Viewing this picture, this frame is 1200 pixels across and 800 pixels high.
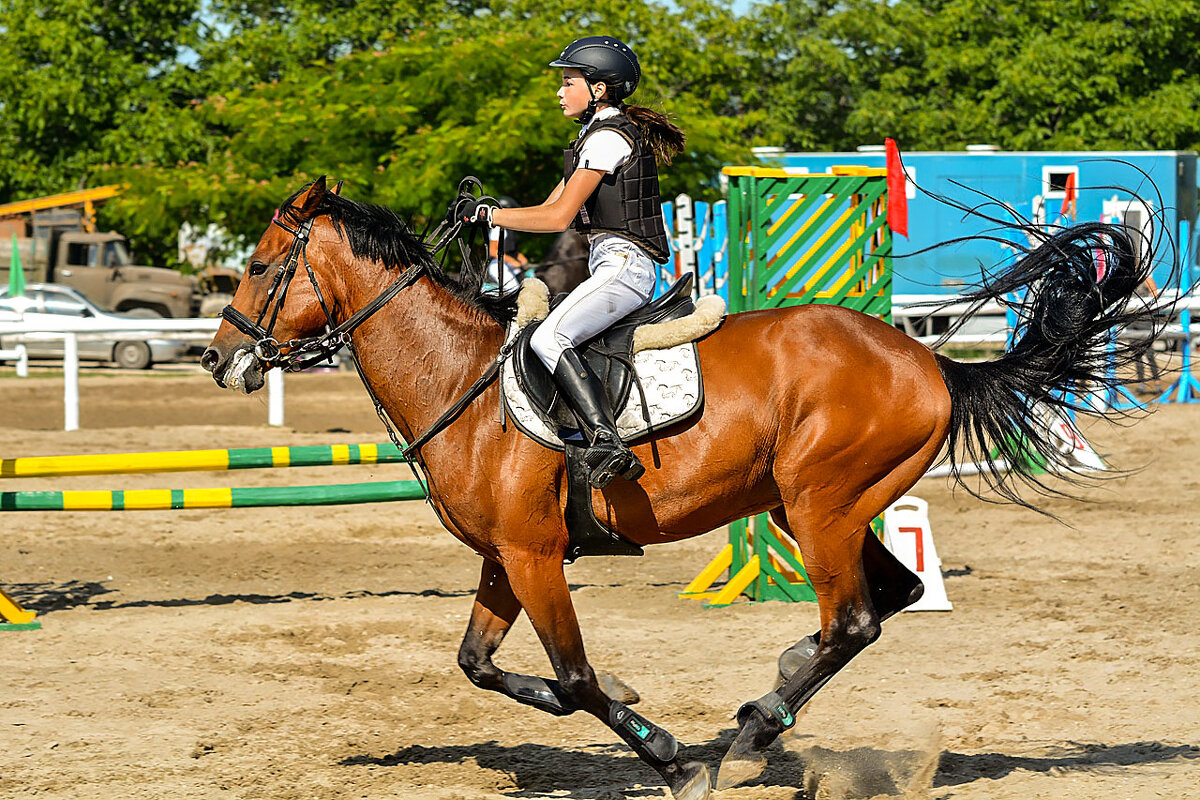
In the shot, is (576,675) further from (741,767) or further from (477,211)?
(477,211)

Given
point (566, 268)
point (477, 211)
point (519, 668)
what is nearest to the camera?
point (477, 211)

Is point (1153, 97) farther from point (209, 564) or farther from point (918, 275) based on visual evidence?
point (209, 564)

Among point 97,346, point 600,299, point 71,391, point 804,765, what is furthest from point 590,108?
point 97,346

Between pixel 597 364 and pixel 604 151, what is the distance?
77 cm

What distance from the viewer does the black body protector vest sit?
4828mm

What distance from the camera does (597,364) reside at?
16.1ft

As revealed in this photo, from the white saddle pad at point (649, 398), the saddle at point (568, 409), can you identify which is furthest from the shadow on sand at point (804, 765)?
the white saddle pad at point (649, 398)

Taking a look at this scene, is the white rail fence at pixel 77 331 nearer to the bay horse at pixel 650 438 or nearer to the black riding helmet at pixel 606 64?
the bay horse at pixel 650 438

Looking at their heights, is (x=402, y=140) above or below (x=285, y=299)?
above

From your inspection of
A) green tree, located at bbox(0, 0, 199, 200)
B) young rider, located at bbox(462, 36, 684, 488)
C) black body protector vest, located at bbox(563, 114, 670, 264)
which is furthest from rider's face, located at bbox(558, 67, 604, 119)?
green tree, located at bbox(0, 0, 199, 200)

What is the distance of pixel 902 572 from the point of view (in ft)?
17.6

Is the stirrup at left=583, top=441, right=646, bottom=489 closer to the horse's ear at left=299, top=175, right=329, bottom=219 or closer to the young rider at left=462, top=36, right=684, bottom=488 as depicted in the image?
the young rider at left=462, top=36, right=684, bottom=488

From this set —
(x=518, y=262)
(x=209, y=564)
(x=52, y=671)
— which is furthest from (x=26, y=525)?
(x=518, y=262)

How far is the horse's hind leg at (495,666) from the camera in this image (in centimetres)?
505
